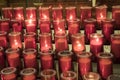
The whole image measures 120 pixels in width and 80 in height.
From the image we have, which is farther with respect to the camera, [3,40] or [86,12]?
[86,12]

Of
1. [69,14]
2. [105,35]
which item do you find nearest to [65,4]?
[69,14]

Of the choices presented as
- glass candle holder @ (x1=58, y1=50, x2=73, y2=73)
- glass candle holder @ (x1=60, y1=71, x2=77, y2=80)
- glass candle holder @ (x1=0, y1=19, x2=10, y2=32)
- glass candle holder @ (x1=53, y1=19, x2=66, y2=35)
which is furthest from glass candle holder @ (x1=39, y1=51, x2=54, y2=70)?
glass candle holder @ (x1=0, y1=19, x2=10, y2=32)

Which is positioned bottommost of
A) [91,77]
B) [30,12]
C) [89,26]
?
[91,77]

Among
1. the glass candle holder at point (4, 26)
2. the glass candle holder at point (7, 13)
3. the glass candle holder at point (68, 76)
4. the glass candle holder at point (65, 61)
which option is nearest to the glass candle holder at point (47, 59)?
the glass candle holder at point (65, 61)

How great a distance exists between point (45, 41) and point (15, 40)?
0.60ft

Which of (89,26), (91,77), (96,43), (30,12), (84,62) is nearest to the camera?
(91,77)

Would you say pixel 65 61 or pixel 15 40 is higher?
pixel 15 40

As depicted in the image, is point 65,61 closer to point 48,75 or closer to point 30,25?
point 48,75

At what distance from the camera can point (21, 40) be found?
4.61 ft

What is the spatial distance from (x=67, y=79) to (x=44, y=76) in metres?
0.11

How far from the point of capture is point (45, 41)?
4.41 ft

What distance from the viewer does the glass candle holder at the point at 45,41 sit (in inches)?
52.4

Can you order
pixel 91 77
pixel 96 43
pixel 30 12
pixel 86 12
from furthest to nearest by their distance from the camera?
pixel 30 12
pixel 86 12
pixel 96 43
pixel 91 77

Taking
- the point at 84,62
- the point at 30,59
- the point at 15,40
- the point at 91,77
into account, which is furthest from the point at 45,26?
the point at 91,77
